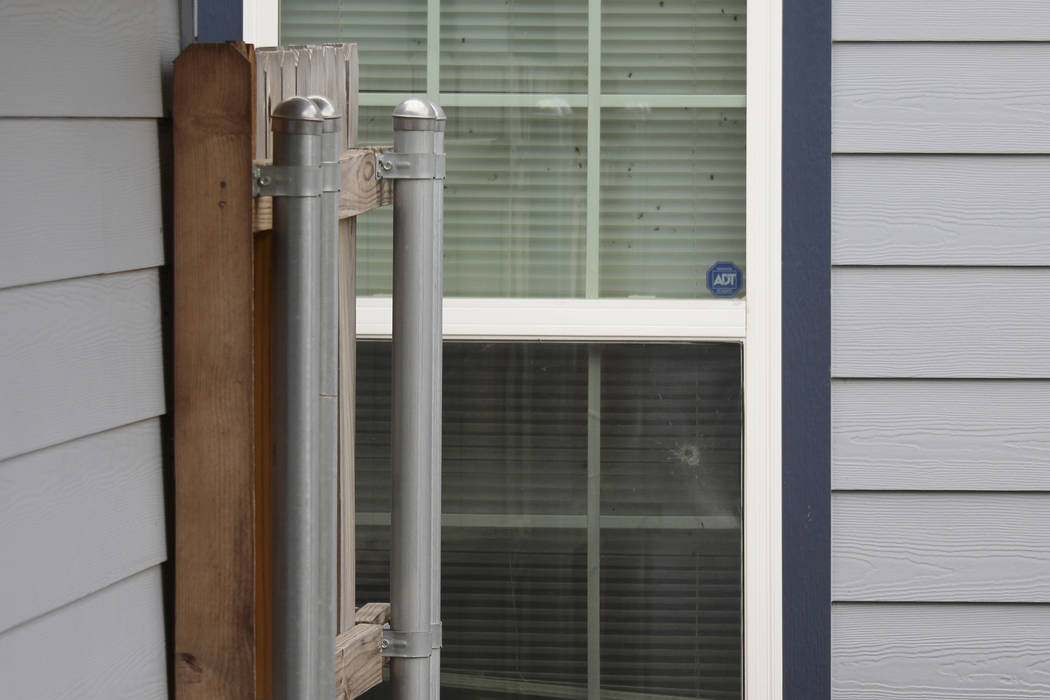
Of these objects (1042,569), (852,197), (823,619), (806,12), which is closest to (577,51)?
(806,12)

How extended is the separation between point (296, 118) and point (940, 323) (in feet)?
4.51

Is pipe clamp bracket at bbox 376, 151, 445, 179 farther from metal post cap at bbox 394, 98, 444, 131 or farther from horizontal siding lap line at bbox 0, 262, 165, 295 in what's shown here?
horizontal siding lap line at bbox 0, 262, 165, 295

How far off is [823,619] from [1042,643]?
41cm

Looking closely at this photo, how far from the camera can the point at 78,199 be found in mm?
1130

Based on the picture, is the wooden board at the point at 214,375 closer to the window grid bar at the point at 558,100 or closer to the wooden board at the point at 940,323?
the window grid bar at the point at 558,100

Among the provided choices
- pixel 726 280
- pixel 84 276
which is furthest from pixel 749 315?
pixel 84 276

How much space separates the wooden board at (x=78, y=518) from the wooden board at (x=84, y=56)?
1.04ft

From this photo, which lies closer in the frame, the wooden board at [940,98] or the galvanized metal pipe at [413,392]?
the galvanized metal pipe at [413,392]

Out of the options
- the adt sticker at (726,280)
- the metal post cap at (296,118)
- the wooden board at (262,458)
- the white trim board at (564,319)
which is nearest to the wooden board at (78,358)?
the wooden board at (262,458)

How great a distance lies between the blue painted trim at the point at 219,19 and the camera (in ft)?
7.06

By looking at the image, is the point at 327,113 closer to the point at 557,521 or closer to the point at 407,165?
the point at 407,165

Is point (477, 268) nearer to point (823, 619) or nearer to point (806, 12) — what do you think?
point (806, 12)

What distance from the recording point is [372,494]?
2232 mm

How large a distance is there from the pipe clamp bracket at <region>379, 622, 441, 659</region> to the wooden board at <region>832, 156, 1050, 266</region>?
113 cm
